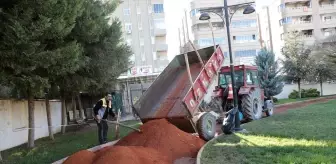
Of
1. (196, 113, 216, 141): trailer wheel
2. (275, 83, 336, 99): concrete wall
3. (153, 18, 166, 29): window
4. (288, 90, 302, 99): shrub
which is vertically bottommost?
(196, 113, 216, 141): trailer wheel

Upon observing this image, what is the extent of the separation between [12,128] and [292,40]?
29048mm

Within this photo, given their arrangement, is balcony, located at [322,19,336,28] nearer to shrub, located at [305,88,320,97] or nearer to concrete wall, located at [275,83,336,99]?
concrete wall, located at [275,83,336,99]

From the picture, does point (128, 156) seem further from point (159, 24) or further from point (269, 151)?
point (159, 24)

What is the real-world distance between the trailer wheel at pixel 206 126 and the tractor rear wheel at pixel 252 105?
13.7 ft

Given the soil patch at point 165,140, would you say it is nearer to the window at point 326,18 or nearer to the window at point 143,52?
the window at point 143,52

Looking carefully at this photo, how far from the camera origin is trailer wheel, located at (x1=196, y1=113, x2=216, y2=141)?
1018cm

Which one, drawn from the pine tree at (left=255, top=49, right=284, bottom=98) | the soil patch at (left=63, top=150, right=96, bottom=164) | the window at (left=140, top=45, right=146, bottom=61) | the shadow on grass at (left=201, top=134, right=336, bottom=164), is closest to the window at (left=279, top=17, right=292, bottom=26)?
the window at (left=140, top=45, right=146, bottom=61)

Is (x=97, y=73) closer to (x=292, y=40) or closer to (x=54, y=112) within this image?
(x=54, y=112)

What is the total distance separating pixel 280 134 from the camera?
31.1 feet

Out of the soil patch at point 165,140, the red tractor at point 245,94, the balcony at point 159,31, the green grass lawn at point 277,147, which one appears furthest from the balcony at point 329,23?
the soil patch at point 165,140

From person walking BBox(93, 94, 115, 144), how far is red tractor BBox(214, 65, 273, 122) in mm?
4769

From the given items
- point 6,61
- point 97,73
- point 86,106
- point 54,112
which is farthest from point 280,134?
point 86,106

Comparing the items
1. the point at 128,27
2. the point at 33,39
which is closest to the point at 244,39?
the point at 128,27

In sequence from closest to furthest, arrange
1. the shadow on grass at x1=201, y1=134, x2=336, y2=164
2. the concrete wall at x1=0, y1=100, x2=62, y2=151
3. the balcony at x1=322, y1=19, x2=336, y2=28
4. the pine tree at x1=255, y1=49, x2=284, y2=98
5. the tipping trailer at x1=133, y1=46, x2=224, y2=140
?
1. the shadow on grass at x1=201, y1=134, x2=336, y2=164
2. the tipping trailer at x1=133, y1=46, x2=224, y2=140
3. the concrete wall at x1=0, y1=100, x2=62, y2=151
4. the pine tree at x1=255, y1=49, x2=284, y2=98
5. the balcony at x1=322, y1=19, x2=336, y2=28
